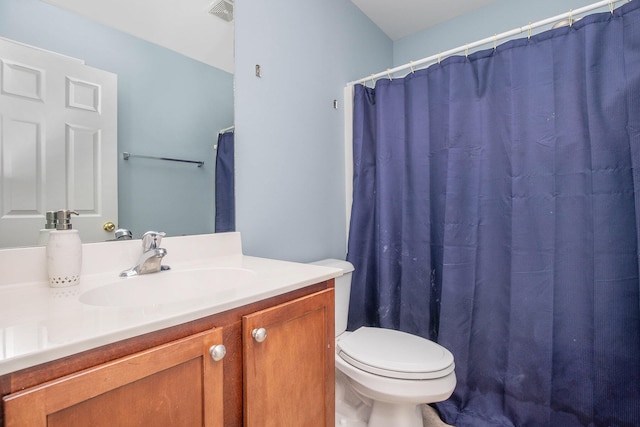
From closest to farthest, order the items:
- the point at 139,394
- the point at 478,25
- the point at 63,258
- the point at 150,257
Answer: the point at 139,394 → the point at 63,258 → the point at 150,257 → the point at 478,25

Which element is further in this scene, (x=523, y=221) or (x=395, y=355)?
(x=523, y=221)

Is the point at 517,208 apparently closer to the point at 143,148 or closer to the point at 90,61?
the point at 143,148


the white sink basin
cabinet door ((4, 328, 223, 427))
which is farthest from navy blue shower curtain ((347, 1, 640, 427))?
cabinet door ((4, 328, 223, 427))

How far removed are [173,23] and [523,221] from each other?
1.63m

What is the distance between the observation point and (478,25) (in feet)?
6.51

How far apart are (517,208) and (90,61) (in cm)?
169

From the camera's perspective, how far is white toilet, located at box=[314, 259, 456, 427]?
112 cm

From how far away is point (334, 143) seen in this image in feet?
5.94

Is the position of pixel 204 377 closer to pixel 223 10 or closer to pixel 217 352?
pixel 217 352

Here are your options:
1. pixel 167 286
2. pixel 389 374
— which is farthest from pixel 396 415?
pixel 167 286

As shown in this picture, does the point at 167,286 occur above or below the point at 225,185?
below

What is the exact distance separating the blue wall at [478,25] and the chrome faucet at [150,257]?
84.1 inches

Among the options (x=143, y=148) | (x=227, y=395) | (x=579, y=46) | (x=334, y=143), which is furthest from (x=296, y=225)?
(x=579, y=46)

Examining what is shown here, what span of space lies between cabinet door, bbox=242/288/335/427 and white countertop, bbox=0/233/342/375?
64 mm
